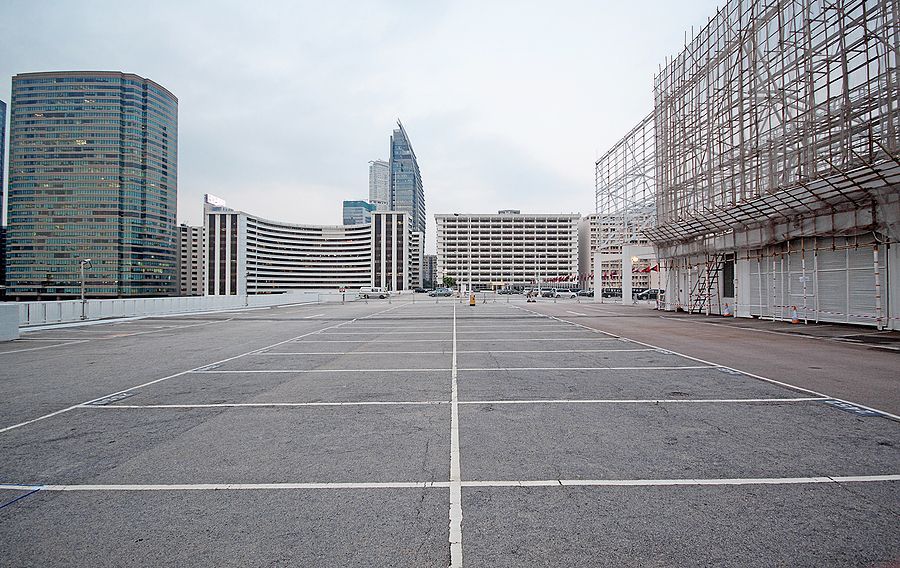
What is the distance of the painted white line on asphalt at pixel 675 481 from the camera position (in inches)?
176

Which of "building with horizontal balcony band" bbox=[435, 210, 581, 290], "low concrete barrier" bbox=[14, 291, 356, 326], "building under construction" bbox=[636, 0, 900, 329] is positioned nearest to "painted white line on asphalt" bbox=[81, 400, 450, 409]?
"low concrete barrier" bbox=[14, 291, 356, 326]

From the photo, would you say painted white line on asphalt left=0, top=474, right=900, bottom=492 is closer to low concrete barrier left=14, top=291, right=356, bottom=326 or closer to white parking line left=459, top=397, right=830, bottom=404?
white parking line left=459, top=397, right=830, bottom=404

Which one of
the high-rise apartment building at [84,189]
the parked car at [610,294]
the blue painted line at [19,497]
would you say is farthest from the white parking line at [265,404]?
the high-rise apartment building at [84,189]

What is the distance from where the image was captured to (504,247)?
18775 centimetres

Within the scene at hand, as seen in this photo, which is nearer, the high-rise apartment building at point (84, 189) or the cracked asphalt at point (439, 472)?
the cracked asphalt at point (439, 472)

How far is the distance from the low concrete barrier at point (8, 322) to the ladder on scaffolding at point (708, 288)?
36336mm

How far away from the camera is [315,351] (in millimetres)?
14578

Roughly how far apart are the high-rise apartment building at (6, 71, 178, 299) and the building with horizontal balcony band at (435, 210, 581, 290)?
109422mm

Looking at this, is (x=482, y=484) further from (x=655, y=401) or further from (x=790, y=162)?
(x=790, y=162)

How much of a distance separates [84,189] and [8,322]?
643 ft

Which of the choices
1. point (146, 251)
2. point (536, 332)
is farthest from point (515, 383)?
point (146, 251)

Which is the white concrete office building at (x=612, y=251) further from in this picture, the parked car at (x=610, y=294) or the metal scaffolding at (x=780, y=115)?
the metal scaffolding at (x=780, y=115)

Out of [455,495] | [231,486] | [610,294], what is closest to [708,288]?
[455,495]

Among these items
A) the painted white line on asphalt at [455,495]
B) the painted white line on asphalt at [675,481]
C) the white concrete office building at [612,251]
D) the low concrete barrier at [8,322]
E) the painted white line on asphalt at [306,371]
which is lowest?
the painted white line on asphalt at [306,371]
